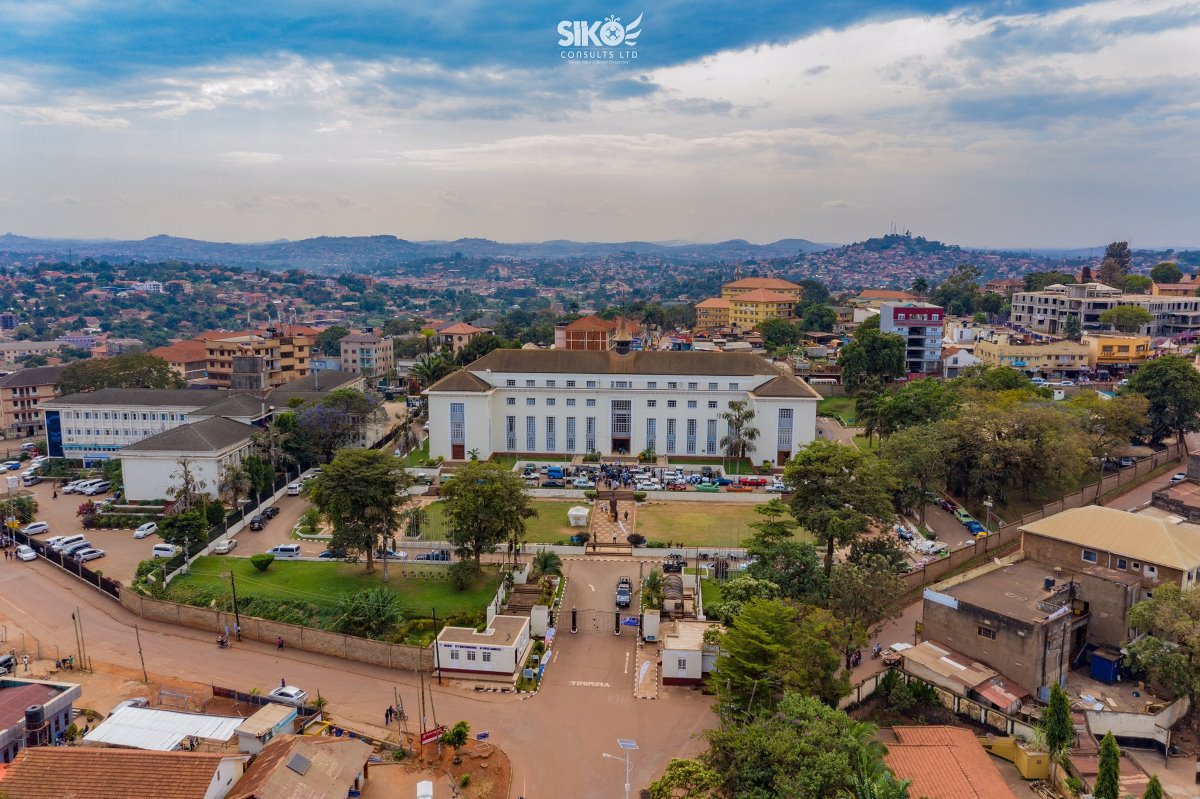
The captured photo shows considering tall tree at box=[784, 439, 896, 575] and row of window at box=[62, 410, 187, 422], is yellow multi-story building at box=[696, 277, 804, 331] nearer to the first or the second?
row of window at box=[62, 410, 187, 422]

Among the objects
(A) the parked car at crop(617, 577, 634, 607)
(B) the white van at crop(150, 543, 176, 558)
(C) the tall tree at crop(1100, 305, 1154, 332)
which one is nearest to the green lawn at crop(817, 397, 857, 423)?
(C) the tall tree at crop(1100, 305, 1154, 332)

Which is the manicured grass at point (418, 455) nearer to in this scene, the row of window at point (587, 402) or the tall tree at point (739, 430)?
the row of window at point (587, 402)

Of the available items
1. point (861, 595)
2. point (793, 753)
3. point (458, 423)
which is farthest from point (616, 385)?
point (793, 753)

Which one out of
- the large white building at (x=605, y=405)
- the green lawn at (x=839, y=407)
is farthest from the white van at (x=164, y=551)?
the green lawn at (x=839, y=407)

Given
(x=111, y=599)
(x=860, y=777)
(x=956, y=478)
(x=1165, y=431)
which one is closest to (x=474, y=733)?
(x=860, y=777)

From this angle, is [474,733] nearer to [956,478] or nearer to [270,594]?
[270,594]

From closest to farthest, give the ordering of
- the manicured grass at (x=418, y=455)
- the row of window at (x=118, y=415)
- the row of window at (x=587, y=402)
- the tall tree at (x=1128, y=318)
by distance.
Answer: the manicured grass at (x=418, y=455), the row of window at (x=587, y=402), the row of window at (x=118, y=415), the tall tree at (x=1128, y=318)
